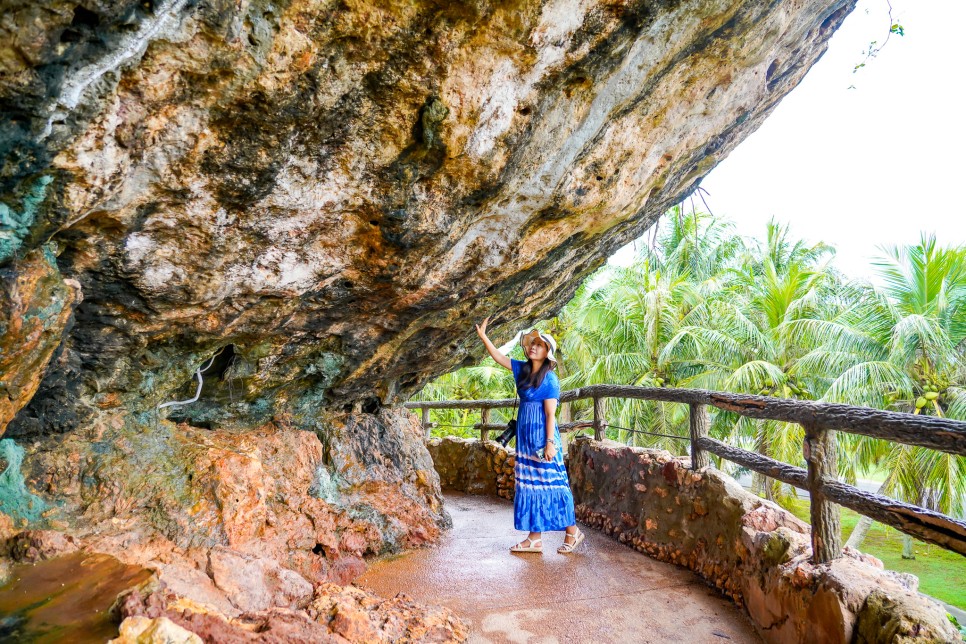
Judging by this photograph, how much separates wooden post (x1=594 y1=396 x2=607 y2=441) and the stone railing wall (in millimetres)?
1481

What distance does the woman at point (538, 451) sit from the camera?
4.71 metres

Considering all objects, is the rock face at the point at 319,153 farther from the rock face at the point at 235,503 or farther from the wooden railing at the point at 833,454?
the wooden railing at the point at 833,454

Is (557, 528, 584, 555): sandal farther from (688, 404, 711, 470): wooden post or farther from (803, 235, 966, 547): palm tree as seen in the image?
(803, 235, 966, 547): palm tree

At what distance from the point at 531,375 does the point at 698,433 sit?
4.50 feet

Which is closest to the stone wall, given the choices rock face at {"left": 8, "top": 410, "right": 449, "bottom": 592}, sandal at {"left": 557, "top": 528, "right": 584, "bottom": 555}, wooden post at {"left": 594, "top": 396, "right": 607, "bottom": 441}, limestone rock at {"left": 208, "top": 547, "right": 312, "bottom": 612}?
wooden post at {"left": 594, "top": 396, "right": 607, "bottom": 441}

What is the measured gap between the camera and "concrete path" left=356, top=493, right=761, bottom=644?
3381mm

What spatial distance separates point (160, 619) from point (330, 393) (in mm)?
3207

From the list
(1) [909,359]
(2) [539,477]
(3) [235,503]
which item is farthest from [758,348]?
(3) [235,503]

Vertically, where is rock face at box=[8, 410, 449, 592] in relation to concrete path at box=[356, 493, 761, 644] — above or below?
above

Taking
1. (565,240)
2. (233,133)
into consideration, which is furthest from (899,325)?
(233,133)

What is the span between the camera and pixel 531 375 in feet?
15.7

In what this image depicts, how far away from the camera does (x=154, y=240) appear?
8.32ft

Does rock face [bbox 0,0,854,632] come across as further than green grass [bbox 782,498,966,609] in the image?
No

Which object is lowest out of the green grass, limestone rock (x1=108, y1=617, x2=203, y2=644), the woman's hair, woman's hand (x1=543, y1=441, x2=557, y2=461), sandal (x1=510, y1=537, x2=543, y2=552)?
the green grass
